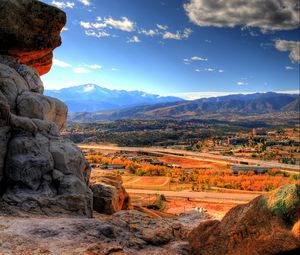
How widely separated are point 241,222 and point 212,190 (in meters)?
57.8

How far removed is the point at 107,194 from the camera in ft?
92.9

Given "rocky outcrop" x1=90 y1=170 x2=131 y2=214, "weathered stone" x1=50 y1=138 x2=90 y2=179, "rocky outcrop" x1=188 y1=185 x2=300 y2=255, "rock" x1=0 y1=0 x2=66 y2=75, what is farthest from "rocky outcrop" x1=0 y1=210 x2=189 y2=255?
"rock" x1=0 y1=0 x2=66 y2=75

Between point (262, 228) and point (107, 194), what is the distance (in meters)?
18.7

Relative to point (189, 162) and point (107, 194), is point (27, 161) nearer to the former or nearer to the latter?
point (107, 194)

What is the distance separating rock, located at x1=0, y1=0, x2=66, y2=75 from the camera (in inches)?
958

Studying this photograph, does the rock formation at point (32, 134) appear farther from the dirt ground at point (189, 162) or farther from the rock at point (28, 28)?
the dirt ground at point (189, 162)

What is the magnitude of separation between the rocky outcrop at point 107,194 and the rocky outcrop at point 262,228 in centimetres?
1563

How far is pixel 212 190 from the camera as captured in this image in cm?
6819

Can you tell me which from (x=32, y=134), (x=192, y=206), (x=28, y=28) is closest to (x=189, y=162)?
(x=192, y=206)

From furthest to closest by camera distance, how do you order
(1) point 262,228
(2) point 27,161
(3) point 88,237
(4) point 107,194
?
(4) point 107,194 → (2) point 27,161 → (3) point 88,237 → (1) point 262,228

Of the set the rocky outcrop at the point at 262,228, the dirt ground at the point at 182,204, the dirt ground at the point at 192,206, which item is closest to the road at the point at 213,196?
the dirt ground at the point at 182,204

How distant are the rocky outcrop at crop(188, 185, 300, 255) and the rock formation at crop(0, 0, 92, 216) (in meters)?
8.65

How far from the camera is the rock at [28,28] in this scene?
24328 mm

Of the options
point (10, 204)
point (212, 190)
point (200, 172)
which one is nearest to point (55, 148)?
point (10, 204)
